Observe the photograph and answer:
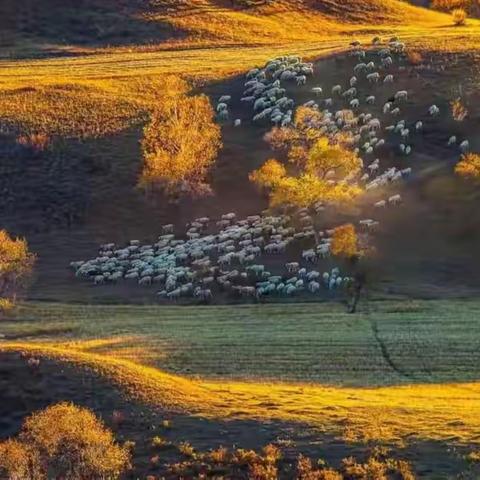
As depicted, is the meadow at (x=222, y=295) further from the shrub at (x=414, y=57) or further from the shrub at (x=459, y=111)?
the shrub at (x=459, y=111)

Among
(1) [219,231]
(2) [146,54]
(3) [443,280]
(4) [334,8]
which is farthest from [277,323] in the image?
(4) [334,8]

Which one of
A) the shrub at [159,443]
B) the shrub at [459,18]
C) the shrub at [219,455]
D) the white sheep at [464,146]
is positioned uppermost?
the shrub at [459,18]

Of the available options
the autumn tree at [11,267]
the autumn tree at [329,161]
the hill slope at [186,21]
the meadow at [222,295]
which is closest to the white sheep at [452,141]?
the meadow at [222,295]

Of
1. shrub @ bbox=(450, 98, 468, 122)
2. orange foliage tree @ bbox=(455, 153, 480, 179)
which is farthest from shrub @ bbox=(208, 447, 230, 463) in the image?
shrub @ bbox=(450, 98, 468, 122)

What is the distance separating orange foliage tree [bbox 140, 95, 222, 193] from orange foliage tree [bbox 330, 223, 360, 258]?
20.6 meters

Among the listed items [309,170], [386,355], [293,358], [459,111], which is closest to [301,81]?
[459,111]

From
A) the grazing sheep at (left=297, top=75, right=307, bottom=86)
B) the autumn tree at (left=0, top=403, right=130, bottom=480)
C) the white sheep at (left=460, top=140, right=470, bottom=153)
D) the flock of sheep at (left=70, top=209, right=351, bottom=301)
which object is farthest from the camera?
the grazing sheep at (left=297, top=75, right=307, bottom=86)

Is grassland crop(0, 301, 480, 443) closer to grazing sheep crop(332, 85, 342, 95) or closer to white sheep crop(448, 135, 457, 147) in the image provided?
white sheep crop(448, 135, 457, 147)

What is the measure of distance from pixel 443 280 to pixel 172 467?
36857 mm

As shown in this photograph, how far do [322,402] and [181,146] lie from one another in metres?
48.5

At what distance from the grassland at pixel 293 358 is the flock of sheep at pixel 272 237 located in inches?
200

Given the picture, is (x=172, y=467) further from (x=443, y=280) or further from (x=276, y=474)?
(x=443, y=280)

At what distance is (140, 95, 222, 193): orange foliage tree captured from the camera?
84.7 m

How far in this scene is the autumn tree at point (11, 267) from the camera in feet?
210
